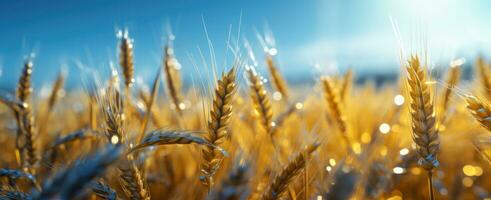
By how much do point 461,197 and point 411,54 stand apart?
3.75 ft

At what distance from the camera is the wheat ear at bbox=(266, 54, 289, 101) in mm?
2517

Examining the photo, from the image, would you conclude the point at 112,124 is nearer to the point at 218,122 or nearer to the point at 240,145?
the point at 218,122

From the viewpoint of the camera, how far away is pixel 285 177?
130 centimetres

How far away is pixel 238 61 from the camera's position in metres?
1.52

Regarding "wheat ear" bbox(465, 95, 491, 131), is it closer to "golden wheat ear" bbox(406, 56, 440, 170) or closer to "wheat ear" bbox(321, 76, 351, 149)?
"golden wheat ear" bbox(406, 56, 440, 170)

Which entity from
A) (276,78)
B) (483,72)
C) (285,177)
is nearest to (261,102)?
(285,177)

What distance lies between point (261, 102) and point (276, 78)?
2.61 ft

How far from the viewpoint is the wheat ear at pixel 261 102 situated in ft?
5.89

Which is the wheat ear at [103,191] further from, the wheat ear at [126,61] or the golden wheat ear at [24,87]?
the golden wheat ear at [24,87]

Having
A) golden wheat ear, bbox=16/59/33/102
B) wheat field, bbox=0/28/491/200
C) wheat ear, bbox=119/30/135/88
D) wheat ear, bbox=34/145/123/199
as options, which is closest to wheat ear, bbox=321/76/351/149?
wheat field, bbox=0/28/491/200

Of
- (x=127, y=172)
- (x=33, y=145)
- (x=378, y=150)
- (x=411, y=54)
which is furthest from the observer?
(x=378, y=150)

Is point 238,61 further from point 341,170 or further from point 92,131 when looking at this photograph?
point 92,131

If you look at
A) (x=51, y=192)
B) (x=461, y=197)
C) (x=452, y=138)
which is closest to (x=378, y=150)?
(x=452, y=138)

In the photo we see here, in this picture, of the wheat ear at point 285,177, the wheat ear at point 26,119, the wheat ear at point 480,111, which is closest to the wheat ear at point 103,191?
the wheat ear at point 285,177
